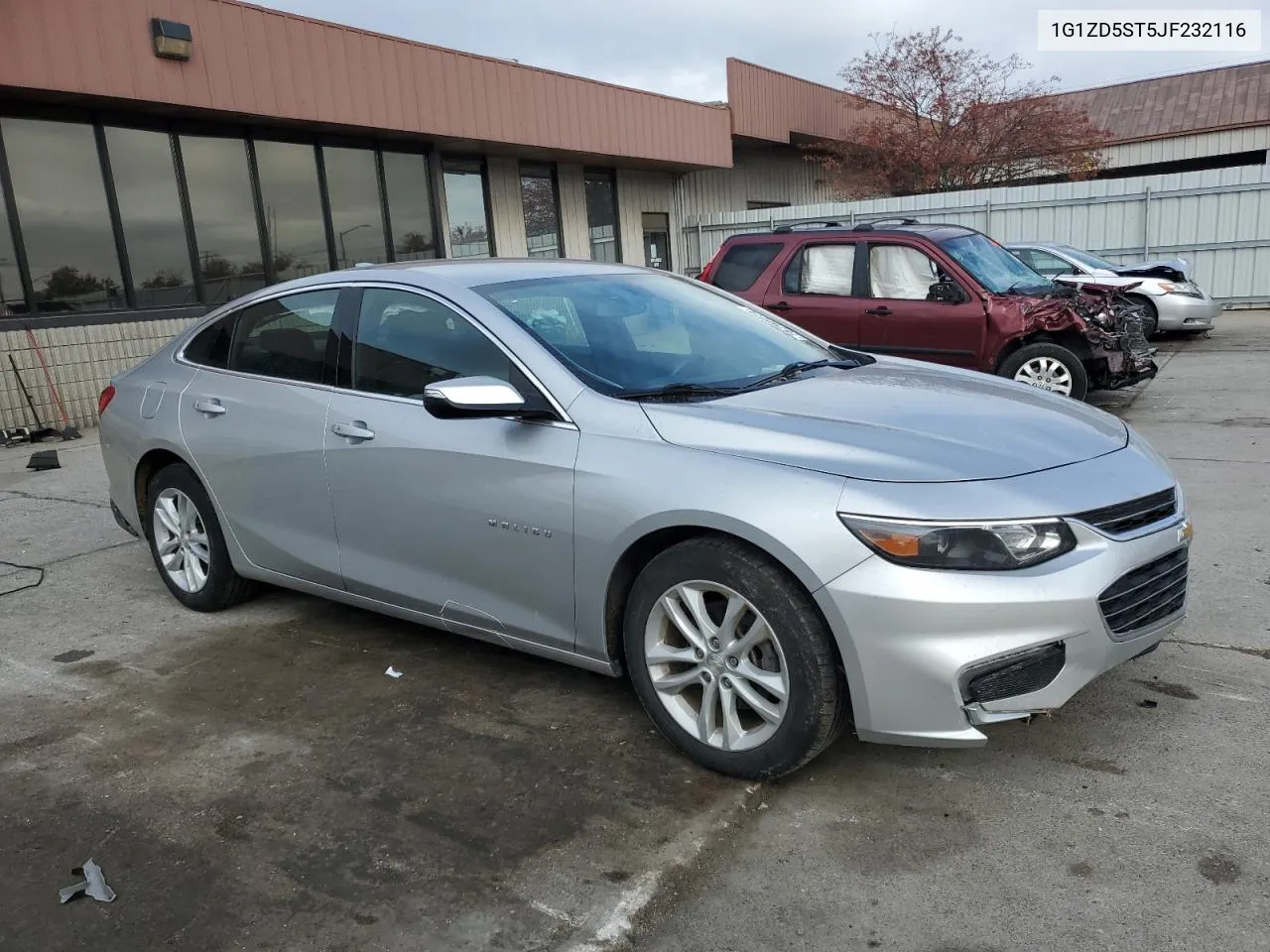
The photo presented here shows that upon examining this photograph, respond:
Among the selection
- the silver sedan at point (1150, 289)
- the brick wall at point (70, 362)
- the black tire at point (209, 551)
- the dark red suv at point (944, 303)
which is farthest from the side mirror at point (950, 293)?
the brick wall at point (70, 362)

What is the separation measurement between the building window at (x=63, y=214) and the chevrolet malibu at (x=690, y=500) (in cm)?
754

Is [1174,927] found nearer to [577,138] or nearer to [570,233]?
[577,138]

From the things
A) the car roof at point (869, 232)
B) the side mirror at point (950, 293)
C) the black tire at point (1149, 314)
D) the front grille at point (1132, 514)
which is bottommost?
the black tire at point (1149, 314)

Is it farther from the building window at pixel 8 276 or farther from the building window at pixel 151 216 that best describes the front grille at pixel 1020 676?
the building window at pixel 151 216

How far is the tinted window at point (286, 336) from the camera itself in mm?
4188

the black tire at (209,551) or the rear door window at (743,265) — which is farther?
the rear door window at (743,265)

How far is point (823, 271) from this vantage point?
9.15 metres

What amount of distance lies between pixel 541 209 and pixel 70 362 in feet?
28.3

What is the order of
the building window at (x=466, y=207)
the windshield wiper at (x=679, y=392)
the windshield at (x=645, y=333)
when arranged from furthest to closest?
1. the building window at (x=466, y=207)
2. the windshield at (x=645, y=333)
3. the windshield wiper at (x=679, y=392)

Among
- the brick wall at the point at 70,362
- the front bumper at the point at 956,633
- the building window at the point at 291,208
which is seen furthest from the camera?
the building window at the point at 291,208

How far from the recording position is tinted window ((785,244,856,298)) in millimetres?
9055

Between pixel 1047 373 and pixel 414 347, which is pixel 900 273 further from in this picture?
pixel 414 347

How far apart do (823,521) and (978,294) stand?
6488 mm

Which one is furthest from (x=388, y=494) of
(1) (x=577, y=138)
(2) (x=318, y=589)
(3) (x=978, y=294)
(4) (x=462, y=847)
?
(1) (x=577, y=138)
